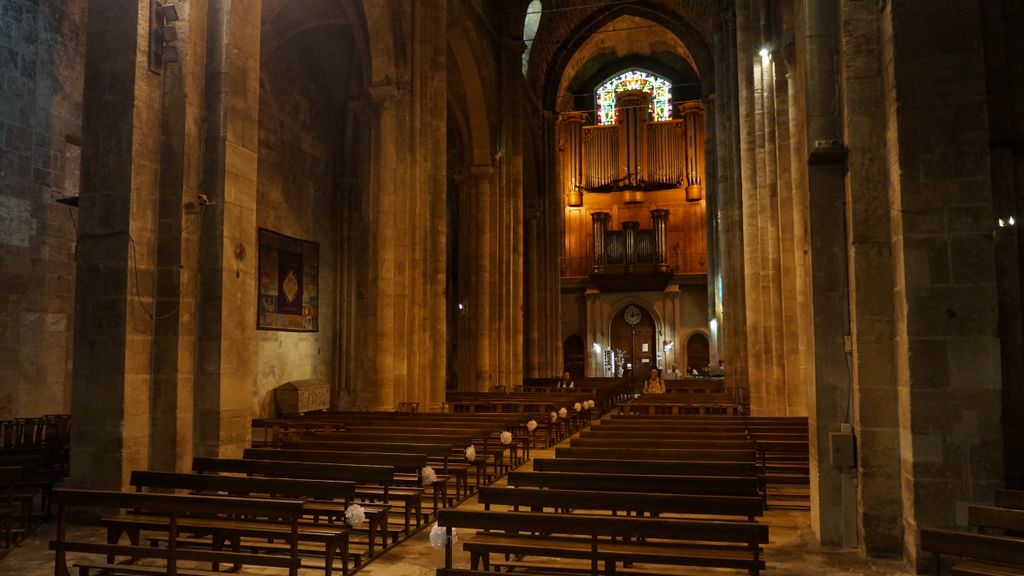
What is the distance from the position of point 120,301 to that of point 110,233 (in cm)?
76

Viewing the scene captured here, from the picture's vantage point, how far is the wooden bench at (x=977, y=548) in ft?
11.8

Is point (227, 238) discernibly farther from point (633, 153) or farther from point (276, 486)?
point (633, 153)

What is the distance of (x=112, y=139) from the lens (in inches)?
313

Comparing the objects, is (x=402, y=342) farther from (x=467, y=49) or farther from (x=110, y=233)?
(x=467, y=49)

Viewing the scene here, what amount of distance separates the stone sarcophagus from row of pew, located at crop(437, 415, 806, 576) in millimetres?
11529

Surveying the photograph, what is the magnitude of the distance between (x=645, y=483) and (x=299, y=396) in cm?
1421

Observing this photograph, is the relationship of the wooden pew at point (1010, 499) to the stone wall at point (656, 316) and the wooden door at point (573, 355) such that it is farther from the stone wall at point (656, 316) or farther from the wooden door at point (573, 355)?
the wooden door at point (573, 355)

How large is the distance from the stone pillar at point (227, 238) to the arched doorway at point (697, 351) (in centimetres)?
2826

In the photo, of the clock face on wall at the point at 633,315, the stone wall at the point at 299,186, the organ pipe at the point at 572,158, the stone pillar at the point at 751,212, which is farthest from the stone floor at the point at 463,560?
the organ pipe at the point at 572,158

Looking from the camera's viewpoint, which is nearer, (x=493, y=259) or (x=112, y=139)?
(x=112, y=139)

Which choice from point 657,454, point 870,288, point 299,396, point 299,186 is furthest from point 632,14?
point 870,288

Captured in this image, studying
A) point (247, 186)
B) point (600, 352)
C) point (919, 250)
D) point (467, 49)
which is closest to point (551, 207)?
point (600, 352)

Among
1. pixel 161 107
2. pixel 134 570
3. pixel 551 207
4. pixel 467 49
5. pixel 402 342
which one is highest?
pixel 467 49

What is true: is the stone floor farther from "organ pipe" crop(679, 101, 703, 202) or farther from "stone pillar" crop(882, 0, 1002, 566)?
"organ pipe" crop(679, 101, 703, 202)
